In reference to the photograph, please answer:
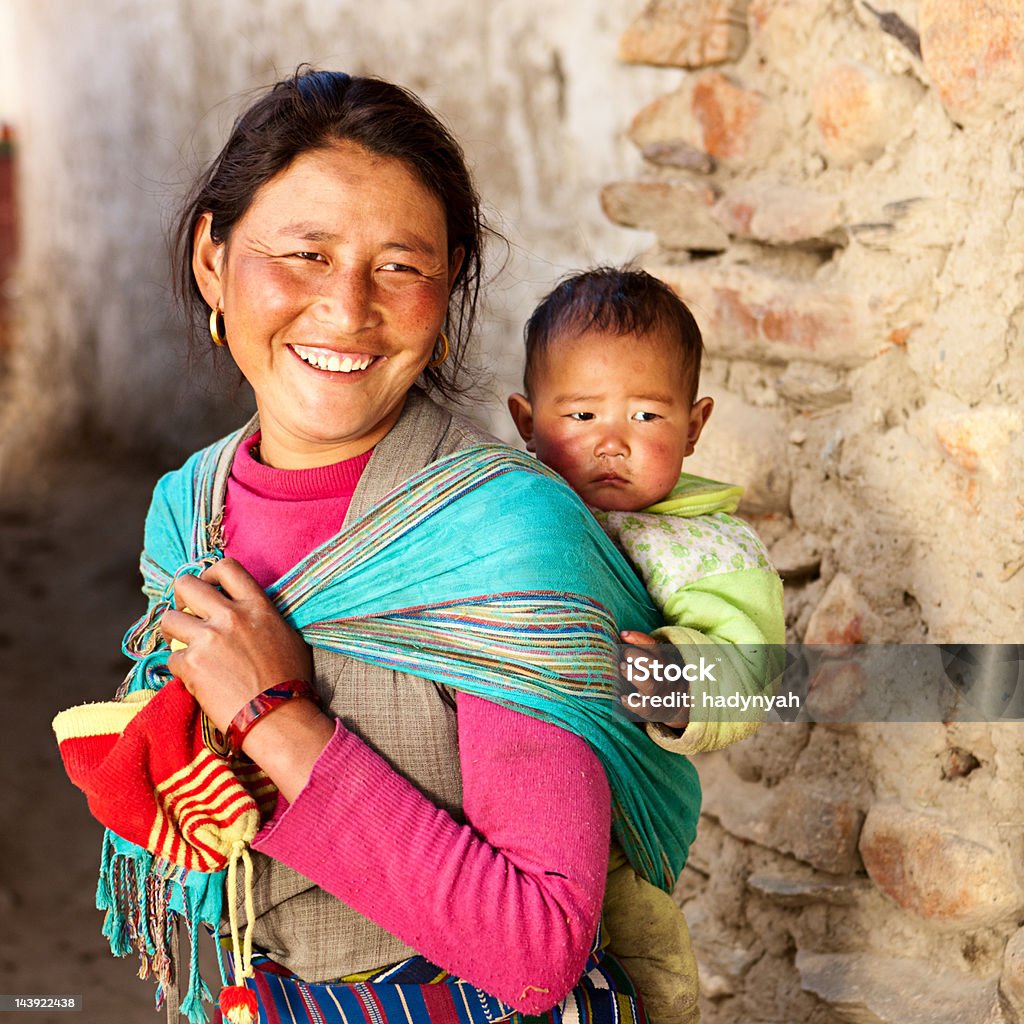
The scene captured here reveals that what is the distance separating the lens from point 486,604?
1320 mm

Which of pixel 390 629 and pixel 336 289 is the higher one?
pixel 336 289

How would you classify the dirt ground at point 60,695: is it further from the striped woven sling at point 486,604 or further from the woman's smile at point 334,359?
the woman's smile at point 334,359

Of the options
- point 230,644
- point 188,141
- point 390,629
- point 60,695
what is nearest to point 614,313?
point 390,629

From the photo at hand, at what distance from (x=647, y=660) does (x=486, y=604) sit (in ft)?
0.64

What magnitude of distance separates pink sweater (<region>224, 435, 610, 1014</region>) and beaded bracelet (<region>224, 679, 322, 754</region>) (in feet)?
0.21

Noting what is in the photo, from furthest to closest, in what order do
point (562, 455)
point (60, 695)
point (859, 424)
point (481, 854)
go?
point (60, 695) < point (859, 424) < point (562, 455) < point (481, 854)

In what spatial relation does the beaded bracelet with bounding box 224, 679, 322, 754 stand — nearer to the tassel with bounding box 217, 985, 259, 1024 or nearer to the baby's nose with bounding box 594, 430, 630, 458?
the tassel with bounding box 217, 985, 259, 1024

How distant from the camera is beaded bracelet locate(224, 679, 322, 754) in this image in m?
1.28

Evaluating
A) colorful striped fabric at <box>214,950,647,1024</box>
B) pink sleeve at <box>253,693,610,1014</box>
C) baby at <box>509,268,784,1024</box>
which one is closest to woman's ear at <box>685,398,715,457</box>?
baby at <box>509,268,784,1024</box>

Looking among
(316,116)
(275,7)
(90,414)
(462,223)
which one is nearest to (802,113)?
(462,223)

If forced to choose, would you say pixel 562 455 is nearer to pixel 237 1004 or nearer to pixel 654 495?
pixel 654 495

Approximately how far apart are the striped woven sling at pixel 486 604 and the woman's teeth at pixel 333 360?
5.6 inches

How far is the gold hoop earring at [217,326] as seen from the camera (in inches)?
62.7

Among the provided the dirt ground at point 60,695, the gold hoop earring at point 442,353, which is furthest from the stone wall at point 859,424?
the dirt ground at point 60,695
